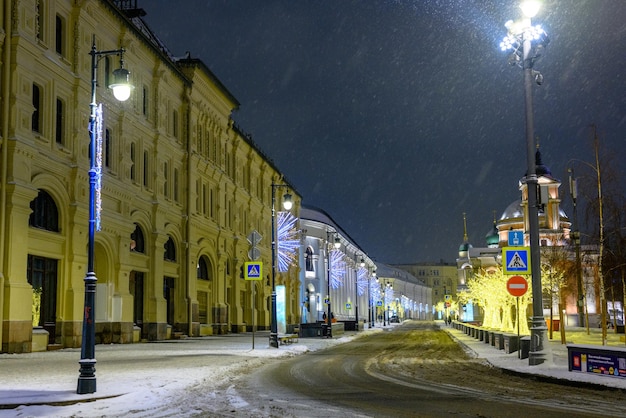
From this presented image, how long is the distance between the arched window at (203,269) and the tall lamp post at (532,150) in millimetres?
33368

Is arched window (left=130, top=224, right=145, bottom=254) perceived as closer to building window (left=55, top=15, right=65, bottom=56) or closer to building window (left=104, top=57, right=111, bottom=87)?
building window (left=104, top=57, right=111, bottom=87)

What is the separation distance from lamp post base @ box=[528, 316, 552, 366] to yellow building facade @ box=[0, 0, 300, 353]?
17786 mm

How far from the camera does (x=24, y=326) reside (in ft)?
91.1

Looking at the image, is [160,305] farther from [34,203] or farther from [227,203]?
[227,203]

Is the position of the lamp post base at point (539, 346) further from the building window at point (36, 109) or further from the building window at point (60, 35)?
the building window at point (60, 35)

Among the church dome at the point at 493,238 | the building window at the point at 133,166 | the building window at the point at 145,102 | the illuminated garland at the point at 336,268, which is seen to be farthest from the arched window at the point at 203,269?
the church dome at the point at 493,238

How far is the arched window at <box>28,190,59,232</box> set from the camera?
97.8 ft

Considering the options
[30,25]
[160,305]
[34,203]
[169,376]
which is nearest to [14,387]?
[169,376]

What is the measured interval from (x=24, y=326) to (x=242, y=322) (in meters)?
31.3

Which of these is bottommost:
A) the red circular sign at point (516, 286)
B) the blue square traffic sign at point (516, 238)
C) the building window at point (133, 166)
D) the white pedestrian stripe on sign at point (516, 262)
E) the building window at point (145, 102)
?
the red circular sign at point (516, 286)

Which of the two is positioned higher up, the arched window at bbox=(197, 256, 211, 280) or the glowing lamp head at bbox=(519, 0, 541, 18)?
the glowing lamp head at bbox=(519, 0, 541, 18)

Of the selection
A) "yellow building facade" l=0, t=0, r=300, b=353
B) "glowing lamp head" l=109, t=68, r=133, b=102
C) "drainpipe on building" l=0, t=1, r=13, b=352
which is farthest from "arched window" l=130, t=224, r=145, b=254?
"glowing lamp head" l=109, t=68, r=133, b=102

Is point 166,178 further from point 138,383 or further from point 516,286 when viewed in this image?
point 138,383

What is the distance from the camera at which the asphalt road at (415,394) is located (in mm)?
12023
